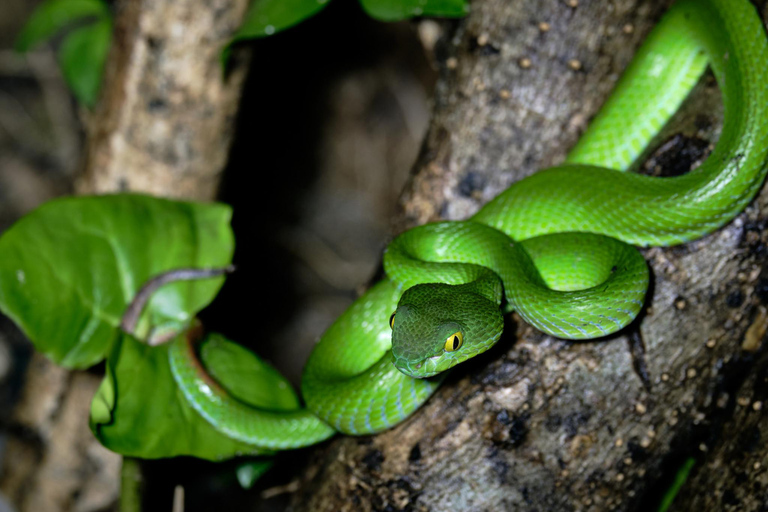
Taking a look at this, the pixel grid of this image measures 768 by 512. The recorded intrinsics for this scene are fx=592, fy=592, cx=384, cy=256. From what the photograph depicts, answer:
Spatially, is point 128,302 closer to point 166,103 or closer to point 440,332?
point 166,103

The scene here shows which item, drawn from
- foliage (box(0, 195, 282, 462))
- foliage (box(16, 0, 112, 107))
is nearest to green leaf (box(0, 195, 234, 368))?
foliage (box(0, 195, 282, 462))

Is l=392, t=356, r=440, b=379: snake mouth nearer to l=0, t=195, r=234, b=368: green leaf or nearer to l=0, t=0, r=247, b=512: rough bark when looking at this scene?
l=0, t=195, r=234, b=368: green leaf

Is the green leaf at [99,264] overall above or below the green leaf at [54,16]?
below

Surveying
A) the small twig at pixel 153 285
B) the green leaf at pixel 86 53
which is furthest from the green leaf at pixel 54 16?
the small twig at pixel 153 285

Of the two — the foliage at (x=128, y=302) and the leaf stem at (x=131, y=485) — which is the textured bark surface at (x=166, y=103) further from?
the leaf stem at (x=131, y=485)

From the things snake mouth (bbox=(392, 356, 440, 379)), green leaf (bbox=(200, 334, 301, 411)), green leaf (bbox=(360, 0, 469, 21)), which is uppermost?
green leaf (bbox=(360, 0, 469, 21))

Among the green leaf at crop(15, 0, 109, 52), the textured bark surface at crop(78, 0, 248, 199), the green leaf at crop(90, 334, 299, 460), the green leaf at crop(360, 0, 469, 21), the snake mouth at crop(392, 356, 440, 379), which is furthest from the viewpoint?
the green leaf at crop(15, 0, 109, 52)

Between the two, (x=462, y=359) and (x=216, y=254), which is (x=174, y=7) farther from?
(x=462, y=359)

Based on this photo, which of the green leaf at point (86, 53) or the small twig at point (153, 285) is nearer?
the small twig at point (153, 285)
